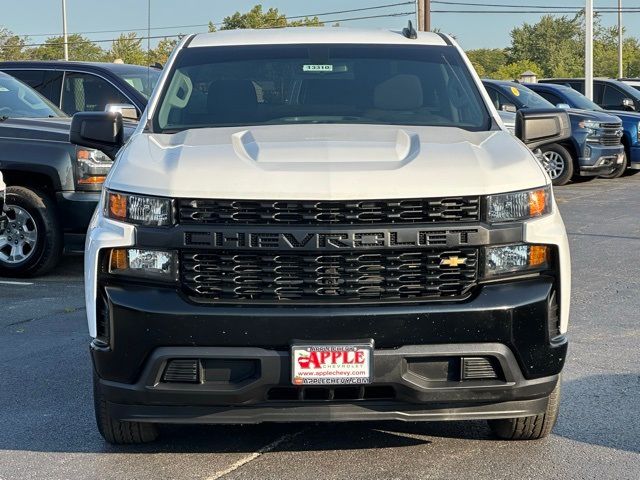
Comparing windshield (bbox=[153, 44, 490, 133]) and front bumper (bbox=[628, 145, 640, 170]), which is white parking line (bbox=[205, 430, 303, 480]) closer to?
windshield (bbox=[153, 44, 490, 133])

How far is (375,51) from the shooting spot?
6.22 m

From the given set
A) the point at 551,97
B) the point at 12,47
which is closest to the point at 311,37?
the point at 551,97

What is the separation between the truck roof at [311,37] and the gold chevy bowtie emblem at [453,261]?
2135mm

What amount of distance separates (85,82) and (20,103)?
6.43 feet

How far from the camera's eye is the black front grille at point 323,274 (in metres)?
4.46

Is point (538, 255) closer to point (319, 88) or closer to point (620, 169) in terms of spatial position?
point (319, 88)

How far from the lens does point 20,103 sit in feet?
35.6

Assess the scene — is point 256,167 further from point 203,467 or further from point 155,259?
point 203,467

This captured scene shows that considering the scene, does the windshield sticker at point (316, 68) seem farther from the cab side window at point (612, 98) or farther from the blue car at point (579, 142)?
the cab side window at point (612, 98)

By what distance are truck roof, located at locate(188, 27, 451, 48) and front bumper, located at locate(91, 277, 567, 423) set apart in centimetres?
221

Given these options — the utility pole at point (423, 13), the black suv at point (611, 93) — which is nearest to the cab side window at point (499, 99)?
the black suv at point (611, 93)

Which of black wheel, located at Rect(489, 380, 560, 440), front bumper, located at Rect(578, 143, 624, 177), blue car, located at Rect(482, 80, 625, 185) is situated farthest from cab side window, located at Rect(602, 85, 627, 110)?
black wheel, located at Rect(489, 380, 560, 440)

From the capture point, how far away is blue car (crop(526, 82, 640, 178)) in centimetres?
2012

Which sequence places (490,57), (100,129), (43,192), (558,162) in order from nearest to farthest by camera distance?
(100,129), (43,192), (558,162), (490,57)
